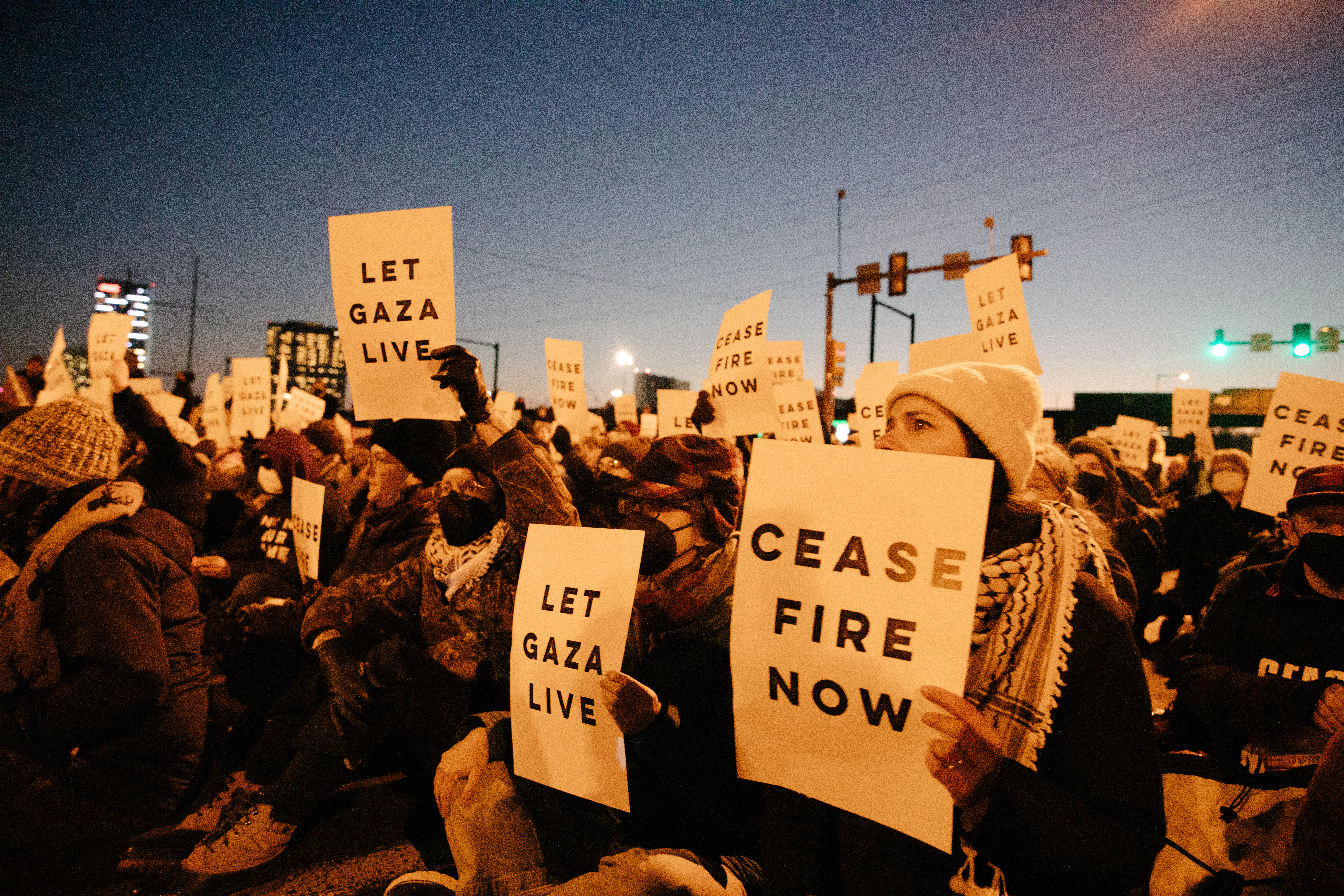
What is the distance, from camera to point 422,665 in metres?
2.87

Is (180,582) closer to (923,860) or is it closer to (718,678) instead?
(718,678)

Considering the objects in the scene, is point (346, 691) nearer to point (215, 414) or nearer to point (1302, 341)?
point (215, 414)

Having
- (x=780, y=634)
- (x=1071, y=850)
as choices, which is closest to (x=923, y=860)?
(x=1071, y=850)

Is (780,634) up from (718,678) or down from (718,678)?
up

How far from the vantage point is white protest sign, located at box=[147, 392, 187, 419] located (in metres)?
10.0

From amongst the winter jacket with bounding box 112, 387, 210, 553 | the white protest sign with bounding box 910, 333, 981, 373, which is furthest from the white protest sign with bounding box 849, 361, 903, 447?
the winter jacket with bounding box 112, 387, 210, 553

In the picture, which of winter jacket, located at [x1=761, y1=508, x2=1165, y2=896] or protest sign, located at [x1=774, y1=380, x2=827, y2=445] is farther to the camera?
protest sign, located at [x1=774, y1=380, x2=827, y2=445]

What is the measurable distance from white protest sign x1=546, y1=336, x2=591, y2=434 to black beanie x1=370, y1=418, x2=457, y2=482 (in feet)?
12.7

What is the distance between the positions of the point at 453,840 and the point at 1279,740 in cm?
290

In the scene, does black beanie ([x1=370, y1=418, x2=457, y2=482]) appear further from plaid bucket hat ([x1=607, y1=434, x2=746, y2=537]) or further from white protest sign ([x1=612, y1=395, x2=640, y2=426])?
white protest sign ([x1=612, y1=395, x2=640, y2=426])

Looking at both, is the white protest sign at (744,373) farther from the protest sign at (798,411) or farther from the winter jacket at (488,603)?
the winter jacket at (488,603)

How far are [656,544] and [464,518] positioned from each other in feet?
A: 3.76

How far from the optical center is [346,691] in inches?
119

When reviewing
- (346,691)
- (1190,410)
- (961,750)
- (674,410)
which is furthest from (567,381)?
(1190,410)
